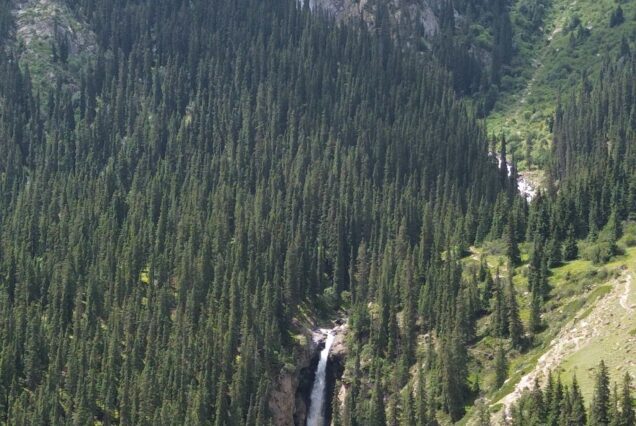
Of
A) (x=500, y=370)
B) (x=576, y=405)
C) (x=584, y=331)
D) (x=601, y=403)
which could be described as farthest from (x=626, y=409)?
(x=500, y=370)

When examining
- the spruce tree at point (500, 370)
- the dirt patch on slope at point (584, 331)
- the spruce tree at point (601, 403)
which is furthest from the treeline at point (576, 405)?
the spruce tree at point (500, 370)

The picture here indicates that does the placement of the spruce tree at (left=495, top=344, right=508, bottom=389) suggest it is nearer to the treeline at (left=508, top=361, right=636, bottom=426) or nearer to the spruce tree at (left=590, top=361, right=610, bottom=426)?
the treeline at (left=508, top=361, right=636, bottom=426)

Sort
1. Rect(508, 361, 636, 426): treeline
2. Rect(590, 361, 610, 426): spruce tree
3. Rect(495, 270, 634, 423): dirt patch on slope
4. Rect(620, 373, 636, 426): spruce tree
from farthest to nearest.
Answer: Rect(495, 270, 634, 423): dirt patch on slope, Rect(590, 361, 610, 426): spruce tree, Rect(508, 361, 636, 426): treeline, Rect(620, 373, 636, 426): spruce tree

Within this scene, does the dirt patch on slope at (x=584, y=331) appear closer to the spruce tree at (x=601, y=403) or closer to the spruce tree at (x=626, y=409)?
the spruce tree at (x=601, y=403)

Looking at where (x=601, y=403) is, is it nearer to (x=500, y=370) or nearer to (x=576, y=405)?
(x=576, y=405)

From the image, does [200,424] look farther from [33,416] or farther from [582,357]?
[582,357]

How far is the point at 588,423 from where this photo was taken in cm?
16138

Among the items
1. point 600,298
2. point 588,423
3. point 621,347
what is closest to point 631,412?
point 588,423

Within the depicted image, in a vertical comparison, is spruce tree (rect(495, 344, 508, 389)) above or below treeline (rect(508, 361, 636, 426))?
below

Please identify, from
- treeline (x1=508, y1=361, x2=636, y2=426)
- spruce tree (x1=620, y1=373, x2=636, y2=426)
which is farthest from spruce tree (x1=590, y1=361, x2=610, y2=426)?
spruce tree (x1=620, y1=373, x2=636, y2=426)

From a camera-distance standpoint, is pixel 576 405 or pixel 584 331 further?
pixel 584 331

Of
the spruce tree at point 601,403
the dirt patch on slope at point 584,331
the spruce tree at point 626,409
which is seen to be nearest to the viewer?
the spruce tree at point 626,409

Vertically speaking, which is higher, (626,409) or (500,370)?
(626,409)

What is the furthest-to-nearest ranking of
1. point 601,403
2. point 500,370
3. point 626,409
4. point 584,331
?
point 500,370
point 584,331
point 601,403
point 626,409
